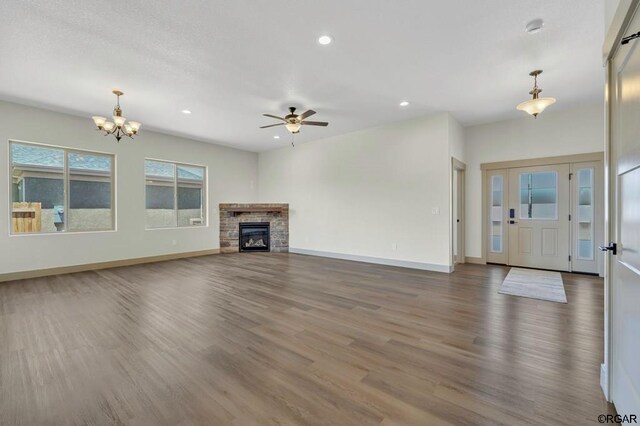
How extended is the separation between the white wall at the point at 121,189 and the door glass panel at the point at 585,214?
8.15 meters

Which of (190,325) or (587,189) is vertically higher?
(587,189)

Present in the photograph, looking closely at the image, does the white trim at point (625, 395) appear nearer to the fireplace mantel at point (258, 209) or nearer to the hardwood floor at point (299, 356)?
the hardwood floor at point (299, 356)

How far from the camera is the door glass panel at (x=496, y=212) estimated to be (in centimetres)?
602

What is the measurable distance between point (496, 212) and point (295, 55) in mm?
5336

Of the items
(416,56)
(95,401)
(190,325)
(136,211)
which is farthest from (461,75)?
(136,211)

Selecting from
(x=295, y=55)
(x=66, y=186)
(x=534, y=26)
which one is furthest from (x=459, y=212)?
(x=66, y=186)

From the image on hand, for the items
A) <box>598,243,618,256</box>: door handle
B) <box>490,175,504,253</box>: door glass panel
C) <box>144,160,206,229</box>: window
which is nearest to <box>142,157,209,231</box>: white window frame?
<box>144,160,206,229</box>: window

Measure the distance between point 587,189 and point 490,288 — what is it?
120 inches

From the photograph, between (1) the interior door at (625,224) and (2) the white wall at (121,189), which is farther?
(2) the white wall at (121,189)

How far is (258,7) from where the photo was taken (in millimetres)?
2584

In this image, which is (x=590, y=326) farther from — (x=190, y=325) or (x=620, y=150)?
(x=190, y=325)

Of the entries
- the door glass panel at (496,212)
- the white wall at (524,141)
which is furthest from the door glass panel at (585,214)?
the door glass panel at (496,212)

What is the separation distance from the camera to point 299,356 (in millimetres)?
2326

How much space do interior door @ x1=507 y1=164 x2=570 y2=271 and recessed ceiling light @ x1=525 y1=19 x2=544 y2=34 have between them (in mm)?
3585
